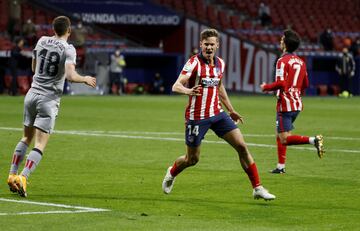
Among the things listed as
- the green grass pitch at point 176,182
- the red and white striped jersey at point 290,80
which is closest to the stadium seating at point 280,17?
the green grass pitch at point 176,182

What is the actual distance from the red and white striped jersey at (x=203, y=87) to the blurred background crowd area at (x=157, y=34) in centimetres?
2708

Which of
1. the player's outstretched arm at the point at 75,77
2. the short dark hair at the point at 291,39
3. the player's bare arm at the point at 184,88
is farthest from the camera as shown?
the short dark hair at the point at 291,39

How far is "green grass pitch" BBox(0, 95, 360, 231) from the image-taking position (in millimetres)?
10586

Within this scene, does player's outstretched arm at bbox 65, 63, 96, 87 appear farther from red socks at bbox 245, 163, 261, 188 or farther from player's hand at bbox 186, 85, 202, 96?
red socks at bbox 245, 163, 261, 188

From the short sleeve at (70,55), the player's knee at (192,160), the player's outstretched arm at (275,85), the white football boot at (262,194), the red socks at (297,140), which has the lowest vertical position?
the white football boot at (262,194)

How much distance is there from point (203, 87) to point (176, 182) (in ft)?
7.77

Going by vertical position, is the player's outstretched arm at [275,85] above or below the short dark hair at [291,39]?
below

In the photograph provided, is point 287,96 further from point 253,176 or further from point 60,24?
point 60,24

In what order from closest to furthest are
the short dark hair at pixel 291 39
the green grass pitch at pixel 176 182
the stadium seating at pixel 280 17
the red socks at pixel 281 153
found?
the green grass pitch at pixel 176 182, the short dark hair at pixel 291 39, the red socks at pixel 281 153, the stadium seating at pixel 280 17

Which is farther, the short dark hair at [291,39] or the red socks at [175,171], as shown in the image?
the short dark hair at [291,39]

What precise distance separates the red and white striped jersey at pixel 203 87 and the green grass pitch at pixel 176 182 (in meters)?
1.04

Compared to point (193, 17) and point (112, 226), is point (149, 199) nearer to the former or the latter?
point (112, 226)

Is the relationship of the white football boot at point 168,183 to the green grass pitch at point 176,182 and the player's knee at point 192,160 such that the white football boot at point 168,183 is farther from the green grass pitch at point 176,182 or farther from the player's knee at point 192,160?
the player's knee at point 192,160

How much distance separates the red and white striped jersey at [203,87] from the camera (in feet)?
39.6
